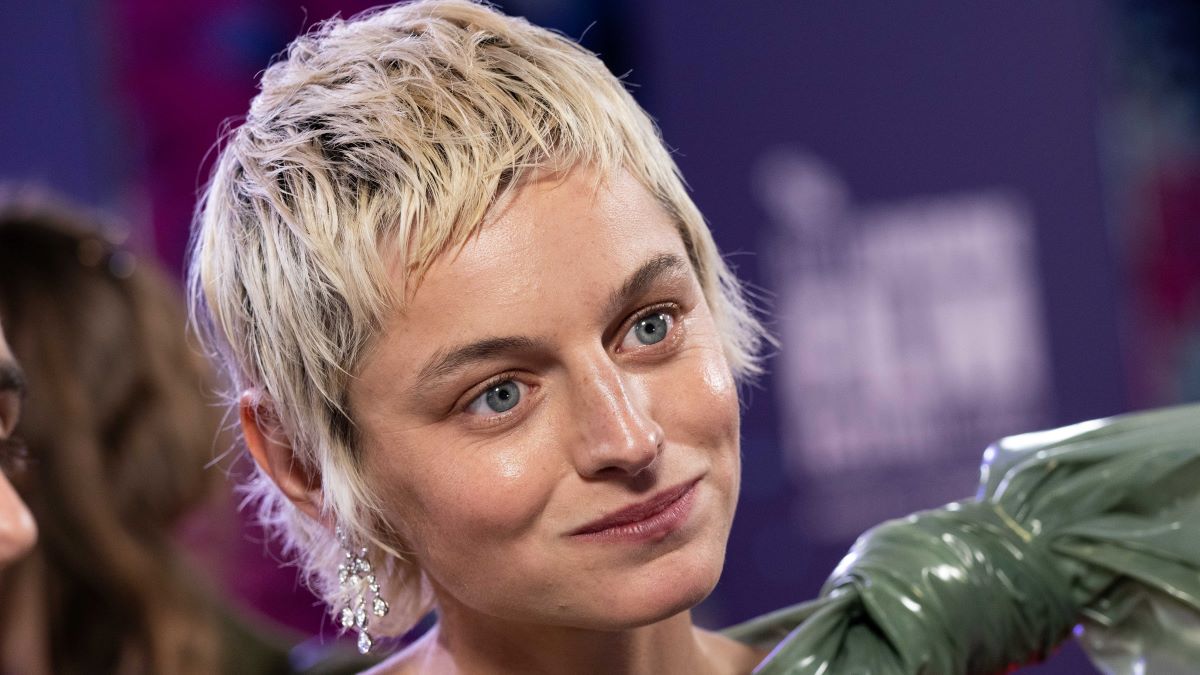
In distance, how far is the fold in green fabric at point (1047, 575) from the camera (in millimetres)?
1139

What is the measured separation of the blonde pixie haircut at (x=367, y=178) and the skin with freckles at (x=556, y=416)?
28mm

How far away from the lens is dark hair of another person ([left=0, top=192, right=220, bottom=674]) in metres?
1.94

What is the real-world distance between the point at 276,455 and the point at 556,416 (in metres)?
0.30

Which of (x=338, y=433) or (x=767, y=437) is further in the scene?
(x=767, y=437)

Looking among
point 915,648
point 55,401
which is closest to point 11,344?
point 55,401

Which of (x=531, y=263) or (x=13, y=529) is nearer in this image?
(x=531, y=263)

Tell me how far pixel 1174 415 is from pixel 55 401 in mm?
1434

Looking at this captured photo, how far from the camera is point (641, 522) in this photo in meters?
1.04

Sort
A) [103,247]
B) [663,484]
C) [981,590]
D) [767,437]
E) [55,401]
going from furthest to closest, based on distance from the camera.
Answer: [767,437], [103,247], [55,401], [981,590], [663,484]

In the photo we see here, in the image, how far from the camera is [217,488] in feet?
6.97

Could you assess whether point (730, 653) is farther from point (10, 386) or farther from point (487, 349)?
point (10, 386)

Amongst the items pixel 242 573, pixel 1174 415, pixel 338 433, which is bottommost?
pixel 242 573

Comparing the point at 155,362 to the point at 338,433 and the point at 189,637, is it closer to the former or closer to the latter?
the point at 189,637

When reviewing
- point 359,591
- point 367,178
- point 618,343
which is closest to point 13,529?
point 359,591
